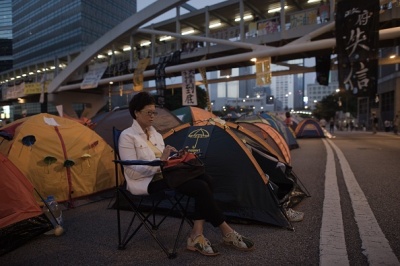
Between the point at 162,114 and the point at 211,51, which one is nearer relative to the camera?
the point at 162,114

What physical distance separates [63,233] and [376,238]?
3.34 m

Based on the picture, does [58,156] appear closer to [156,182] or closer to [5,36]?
[156,182]

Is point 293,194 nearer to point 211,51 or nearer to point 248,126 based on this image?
point 248,126

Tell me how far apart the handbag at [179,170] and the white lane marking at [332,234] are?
1306 mm

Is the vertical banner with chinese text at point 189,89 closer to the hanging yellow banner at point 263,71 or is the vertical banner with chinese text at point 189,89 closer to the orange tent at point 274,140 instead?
the hanging yellow banner at point 263,71

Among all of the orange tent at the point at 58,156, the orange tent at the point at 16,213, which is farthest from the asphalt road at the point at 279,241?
the orange tent at the point at 58,156

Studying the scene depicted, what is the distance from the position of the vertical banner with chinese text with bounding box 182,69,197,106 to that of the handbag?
53.0 ft

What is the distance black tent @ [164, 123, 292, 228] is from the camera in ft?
11.4

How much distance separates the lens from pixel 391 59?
18.5 metres

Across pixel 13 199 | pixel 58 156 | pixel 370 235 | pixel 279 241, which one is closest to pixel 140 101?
pixel 13 199

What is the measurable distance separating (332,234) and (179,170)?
1787 millimetres

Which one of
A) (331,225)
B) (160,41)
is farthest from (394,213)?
(160,41)

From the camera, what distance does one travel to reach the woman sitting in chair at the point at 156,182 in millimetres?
2645

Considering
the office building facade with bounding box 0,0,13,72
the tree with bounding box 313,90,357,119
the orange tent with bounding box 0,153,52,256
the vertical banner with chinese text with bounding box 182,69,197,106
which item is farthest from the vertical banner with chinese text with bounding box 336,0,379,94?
the office building facade with bounding box 0,0,13,72
